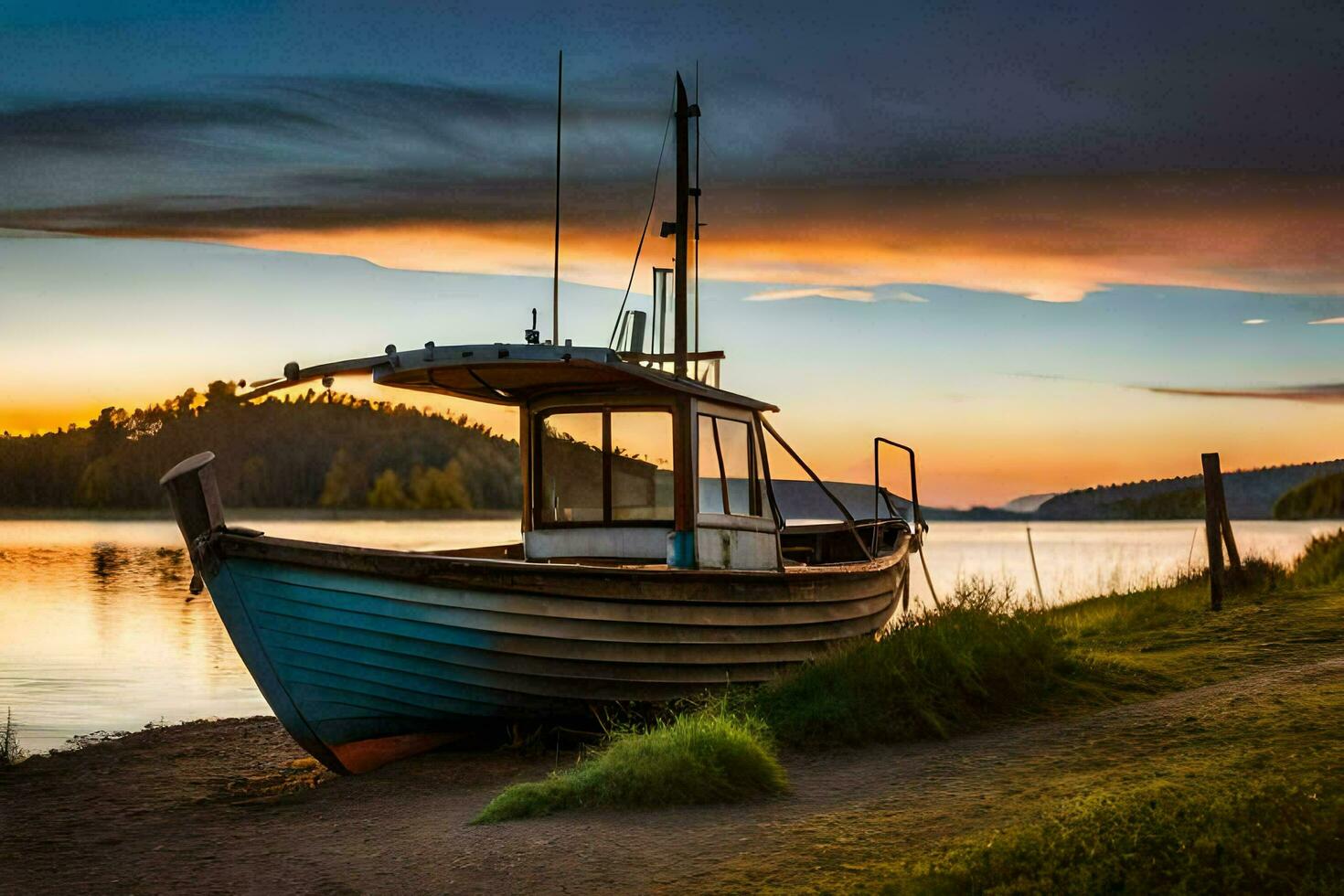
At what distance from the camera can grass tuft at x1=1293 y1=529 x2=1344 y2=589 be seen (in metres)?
17.1

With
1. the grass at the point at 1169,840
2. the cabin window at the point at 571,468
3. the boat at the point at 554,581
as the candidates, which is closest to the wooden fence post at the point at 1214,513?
the boat at the point at 554,581

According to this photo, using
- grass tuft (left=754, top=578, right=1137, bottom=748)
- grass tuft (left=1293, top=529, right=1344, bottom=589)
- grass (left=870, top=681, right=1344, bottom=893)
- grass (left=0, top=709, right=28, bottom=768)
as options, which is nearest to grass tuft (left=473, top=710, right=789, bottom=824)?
grass tuft (left=754, top=578, right=1137, bottom=748)

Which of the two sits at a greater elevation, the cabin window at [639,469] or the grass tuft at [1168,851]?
the cabin window at [639,469]

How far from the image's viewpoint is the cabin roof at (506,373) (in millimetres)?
10391

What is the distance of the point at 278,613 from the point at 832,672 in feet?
13.9

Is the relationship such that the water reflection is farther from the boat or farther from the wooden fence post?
the wooden fence post

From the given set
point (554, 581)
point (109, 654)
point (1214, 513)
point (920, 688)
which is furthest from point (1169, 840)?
point (109, 654)

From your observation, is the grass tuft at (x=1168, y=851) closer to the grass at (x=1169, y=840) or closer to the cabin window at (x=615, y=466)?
the grass at (x=1169, y=840)

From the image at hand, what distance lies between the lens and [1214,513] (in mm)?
16297

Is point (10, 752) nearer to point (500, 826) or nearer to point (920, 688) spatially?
point (500, 826)

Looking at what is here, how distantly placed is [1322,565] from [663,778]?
13.2 m

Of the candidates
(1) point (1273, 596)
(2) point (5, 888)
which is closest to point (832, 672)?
(2) point (5, 888)

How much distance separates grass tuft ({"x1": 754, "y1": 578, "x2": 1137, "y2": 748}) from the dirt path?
410 mm

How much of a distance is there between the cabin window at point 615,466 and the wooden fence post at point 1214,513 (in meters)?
7.62
